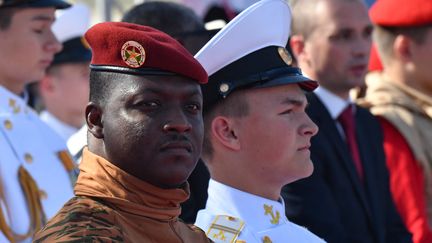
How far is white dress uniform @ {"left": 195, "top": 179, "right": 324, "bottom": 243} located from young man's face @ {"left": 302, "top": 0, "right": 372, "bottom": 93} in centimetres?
190

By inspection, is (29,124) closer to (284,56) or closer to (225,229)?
(284,56)

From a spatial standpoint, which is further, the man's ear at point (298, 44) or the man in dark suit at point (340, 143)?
the man's ear at point (298, 44)

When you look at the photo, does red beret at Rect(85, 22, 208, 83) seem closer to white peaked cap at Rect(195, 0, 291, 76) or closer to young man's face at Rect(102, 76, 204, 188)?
young man's face at Rect(102, 76, 204, 188)

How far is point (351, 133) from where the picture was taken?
5.49 metres

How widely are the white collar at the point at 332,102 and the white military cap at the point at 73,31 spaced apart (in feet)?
6.41

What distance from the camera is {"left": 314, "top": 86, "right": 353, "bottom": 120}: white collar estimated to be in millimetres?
5496

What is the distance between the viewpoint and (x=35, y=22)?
16.9ft

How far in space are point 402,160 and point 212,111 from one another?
2194 millimetres

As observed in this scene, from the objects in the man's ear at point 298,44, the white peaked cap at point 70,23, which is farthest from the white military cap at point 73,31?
the man's ear at point 298,44

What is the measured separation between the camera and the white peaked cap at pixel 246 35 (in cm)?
378

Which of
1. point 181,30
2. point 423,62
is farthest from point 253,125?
point 423,62

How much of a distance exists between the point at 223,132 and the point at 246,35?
339mm

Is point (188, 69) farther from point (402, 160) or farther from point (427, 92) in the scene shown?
point (427, 92)

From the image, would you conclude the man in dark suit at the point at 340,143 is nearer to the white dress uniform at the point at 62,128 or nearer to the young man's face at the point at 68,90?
the young man's face at the point at 68,90
